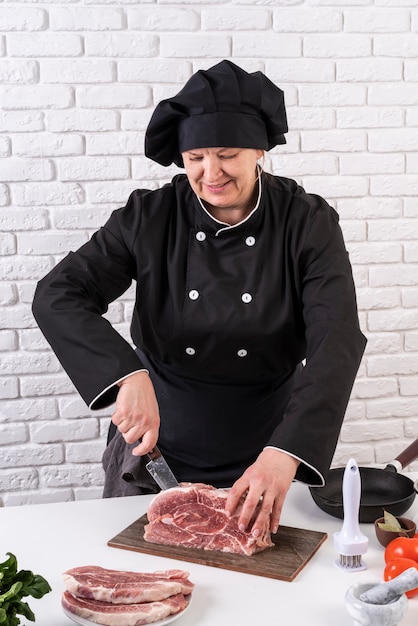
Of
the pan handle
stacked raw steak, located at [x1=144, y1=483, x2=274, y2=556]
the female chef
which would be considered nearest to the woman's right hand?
the female chef

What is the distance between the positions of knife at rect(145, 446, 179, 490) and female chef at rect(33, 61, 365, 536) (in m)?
0.09

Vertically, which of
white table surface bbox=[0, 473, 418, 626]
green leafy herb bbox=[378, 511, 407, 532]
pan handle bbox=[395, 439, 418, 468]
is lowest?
white table surface bbox=[0, 473, 418, 626]

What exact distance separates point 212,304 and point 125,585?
829mm

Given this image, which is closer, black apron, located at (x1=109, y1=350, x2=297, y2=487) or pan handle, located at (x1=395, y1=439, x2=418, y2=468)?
pan handle, located at (x1=395, y1=439, x2=418, y2=468)

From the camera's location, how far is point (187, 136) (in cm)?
196

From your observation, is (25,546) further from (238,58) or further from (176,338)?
(238,58)

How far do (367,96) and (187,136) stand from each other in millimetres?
1505

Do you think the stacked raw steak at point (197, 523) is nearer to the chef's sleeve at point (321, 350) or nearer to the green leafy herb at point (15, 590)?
the chef's sleeve at point (321, 350)

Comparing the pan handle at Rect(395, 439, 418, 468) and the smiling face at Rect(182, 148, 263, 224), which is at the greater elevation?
the smiling face at Rect(182, 148, 263, 224)

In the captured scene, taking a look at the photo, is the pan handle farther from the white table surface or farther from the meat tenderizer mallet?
the meat tenderizer mallet

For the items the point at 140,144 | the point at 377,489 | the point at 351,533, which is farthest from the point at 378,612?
the point at 140,144

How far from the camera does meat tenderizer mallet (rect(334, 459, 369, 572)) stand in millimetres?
1555

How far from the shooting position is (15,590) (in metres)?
1.23

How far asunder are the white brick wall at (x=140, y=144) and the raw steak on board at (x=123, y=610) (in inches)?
70.1
